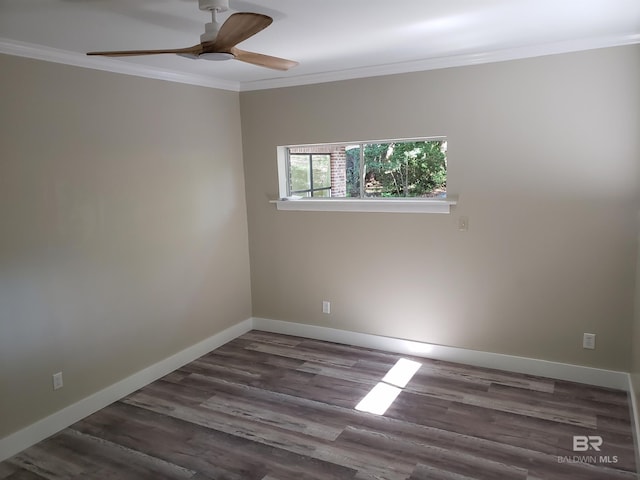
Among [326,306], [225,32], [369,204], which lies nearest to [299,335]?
[326,306]

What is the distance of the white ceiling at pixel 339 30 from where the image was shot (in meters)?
2.30

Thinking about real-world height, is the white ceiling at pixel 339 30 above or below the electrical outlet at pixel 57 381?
above

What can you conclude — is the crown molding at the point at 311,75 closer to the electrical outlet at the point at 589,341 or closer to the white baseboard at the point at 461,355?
the electrical outlet at the point at 589,341

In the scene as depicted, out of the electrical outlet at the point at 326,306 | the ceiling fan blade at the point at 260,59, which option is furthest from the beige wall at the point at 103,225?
the ceiling fan blade at the point at 260,59

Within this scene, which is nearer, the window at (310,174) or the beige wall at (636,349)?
the beige wall at (636,349)

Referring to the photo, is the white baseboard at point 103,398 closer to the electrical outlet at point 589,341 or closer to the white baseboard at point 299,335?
the white baseboard at point 299,335

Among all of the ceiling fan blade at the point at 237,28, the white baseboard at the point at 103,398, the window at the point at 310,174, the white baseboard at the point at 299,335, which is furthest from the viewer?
the window at the point at 310,174

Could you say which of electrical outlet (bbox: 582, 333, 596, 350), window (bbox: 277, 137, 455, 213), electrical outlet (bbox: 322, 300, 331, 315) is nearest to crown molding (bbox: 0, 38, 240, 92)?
window (bbox: 277, 137, 455, 213)

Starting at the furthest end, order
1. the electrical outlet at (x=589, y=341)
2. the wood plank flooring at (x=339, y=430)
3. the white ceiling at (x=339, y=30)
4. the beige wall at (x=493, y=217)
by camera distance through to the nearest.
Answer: the electrical outlet at (x=589, y=341)
the beige wall at (x=493, y=217)
the wood plank flooring at (x=339, y=430)
the white ceiling at (x=339, y=30)

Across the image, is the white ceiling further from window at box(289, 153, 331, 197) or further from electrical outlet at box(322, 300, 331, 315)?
electrical outlet at box(322, 300, 331, 315)

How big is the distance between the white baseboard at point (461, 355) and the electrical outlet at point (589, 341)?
0.54 feet

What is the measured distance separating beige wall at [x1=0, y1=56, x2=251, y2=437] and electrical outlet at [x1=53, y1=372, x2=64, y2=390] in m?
0.04

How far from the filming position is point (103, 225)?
11.1ft

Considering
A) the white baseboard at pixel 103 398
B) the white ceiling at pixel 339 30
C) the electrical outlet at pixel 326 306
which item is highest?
the white ceiling at pixel 339 30
